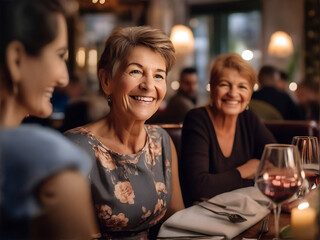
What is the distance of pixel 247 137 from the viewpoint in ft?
6.36

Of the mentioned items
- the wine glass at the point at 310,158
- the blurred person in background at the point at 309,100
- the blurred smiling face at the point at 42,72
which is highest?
the blurred smiling face at the point at 42,72

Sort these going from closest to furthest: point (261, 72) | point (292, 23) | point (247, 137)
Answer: point (247, 137)
point (261, 72)
point (292, 23)

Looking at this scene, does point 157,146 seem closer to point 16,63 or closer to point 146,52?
point 146,52

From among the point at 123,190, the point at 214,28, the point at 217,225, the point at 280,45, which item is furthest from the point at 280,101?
the point at 214,28

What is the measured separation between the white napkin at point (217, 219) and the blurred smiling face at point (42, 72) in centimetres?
60

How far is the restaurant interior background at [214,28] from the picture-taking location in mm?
7230

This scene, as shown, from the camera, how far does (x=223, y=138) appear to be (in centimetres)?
188

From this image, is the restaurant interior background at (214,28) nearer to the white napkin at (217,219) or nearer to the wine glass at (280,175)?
the white napkin at (217,219)

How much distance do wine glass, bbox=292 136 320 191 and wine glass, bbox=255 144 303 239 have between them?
345 millimetres

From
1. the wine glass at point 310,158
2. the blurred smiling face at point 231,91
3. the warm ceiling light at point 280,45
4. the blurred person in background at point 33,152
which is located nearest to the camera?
the blurred person in background at point 33,152

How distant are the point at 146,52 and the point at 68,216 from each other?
0.91 m

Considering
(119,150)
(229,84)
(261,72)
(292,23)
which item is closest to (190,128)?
(229,84)

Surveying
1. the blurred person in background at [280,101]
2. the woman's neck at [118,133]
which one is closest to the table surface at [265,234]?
the woman's neck at [118,133]

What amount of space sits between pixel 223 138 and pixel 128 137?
0.59 m
